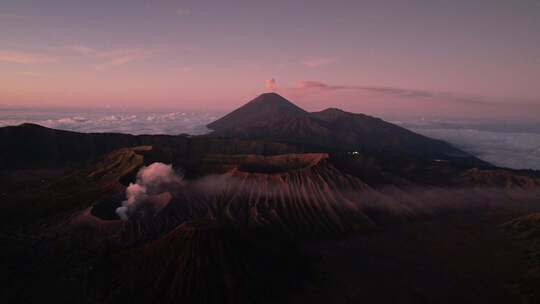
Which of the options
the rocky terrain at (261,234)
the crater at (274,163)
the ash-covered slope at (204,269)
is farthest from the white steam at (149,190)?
the ash-covered slope at (204,269)

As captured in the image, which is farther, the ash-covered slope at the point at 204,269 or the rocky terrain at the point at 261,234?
the rocky terrain at the point at 261,234

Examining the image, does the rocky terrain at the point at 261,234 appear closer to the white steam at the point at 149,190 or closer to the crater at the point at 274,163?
the white steam at the point at 149,190

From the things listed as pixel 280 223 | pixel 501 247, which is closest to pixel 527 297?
pixel 501 247

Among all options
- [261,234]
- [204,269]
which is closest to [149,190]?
[261,234]

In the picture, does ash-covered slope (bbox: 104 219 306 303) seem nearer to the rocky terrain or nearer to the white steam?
the rocky terrain

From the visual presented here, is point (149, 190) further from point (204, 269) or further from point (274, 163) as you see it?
point (204, 269)

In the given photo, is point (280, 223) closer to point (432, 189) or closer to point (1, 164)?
point (432, 189)

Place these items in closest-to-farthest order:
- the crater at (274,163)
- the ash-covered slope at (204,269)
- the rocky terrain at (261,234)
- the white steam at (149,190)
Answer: the ash-covered slope at (204,269) → the rocky terrain at (261,234) → the white steam at (149,190) → the crater at (274,163)

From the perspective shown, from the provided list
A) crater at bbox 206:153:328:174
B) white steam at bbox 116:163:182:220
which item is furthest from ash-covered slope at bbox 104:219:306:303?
crater at bbox 206:153:328:174
